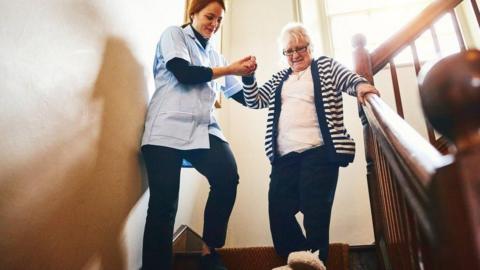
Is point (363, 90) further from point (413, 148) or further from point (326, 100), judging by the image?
point (413, 148)

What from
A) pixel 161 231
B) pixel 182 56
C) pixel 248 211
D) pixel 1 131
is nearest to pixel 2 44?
pixel 1 131

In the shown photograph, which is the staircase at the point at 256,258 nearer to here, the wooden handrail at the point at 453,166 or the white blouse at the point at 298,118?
the white blouse at the point at 298,118

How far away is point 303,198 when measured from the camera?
132cm

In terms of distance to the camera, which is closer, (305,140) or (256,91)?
(305,140)

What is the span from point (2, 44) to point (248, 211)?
2.06m

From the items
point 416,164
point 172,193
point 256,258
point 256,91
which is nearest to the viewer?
point 416,164

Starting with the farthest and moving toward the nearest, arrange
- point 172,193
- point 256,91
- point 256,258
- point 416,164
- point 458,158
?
point 256,91, point 256,258, point 172,193, point 416,164, point 458,158

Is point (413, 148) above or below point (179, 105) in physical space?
below

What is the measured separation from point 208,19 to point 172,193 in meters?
0.71

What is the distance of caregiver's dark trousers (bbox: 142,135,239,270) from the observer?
120 cm

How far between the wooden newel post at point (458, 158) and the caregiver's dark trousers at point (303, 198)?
36.6 inches

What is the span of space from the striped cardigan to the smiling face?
27 cm

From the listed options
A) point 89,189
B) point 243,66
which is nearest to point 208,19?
point 243,66

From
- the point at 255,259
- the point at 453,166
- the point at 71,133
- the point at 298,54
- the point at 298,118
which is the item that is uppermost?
the point at 298,54
